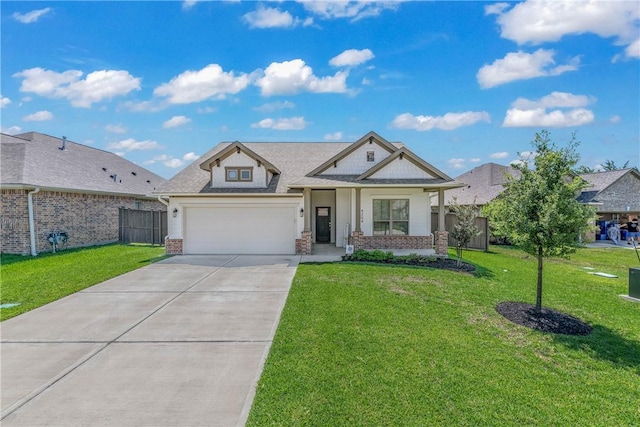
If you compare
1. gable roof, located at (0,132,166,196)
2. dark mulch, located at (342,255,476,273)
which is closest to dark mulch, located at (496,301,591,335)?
dark mulch, located at (342,255,476,273)

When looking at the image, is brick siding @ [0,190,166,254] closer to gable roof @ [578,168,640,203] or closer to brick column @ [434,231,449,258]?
brick column @ [434,231,449,258]

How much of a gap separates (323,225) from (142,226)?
10.5 metres

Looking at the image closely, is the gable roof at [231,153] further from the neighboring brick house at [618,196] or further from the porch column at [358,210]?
the neighboring brick house at [618,196]

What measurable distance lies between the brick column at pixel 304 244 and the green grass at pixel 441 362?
5436 millimetres

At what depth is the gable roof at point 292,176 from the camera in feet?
47.3

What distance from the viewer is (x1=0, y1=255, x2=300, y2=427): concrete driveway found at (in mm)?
3939

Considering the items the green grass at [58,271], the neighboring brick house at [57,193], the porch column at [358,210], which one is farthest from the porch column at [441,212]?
the neighboring brick house at [57,193]

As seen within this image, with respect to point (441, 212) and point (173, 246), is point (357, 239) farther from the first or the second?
point (173, 246)

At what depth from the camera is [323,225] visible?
18078mm

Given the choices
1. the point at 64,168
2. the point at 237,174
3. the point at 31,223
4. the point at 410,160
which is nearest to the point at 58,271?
the point at 31,223

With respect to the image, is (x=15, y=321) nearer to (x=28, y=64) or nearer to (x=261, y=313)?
(x=261, y=313)

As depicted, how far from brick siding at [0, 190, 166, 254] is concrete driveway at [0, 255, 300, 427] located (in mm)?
8968

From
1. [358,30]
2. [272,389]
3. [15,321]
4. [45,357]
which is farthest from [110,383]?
[358,30]

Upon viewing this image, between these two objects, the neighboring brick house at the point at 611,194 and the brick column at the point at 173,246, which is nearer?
the brick column at the point at 173,246
